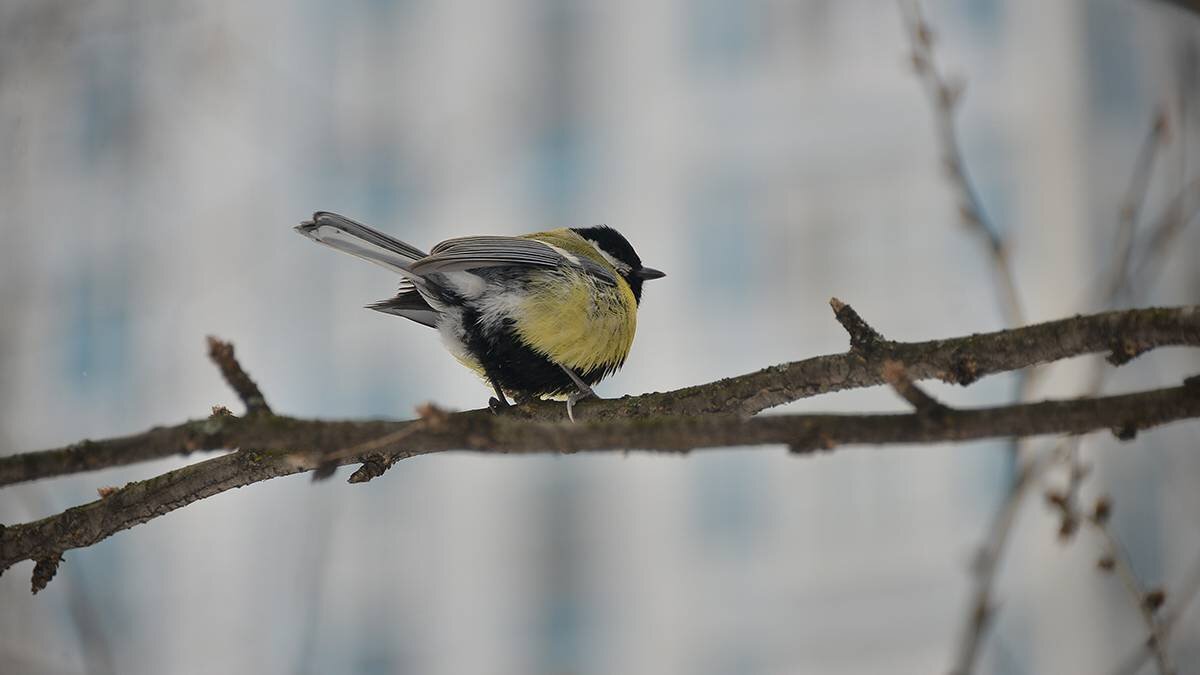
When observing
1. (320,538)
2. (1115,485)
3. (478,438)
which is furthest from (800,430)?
(1115,485)

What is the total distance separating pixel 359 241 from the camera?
1360mm

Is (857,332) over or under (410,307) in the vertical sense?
under

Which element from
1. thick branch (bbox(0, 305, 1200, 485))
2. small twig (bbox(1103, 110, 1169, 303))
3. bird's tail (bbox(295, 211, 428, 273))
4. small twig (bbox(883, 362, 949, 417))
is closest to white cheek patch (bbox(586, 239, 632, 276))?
bird's tail (bbox(295, 211, 428, 273))

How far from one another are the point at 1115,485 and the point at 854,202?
1.33 meters

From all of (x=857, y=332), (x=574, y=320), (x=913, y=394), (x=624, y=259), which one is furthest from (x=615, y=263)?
(x=913, y=394)

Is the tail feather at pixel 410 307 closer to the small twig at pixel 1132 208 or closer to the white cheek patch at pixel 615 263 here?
the white cheek patch at pixel 615 263

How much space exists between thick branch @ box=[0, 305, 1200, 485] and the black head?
0.69m

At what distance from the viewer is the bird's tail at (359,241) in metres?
1.30

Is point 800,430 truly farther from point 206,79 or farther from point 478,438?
point 206,79

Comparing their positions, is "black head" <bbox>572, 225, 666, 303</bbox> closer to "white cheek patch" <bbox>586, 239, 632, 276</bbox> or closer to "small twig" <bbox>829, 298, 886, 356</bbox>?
"white cheek patch" <bbox>586, 239, 632, 276</bbox>

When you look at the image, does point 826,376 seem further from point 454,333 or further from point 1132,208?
point 454,333

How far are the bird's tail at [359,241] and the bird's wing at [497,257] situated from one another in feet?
0.09

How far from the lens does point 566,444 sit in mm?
693

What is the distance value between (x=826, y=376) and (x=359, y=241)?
25.9 inches
